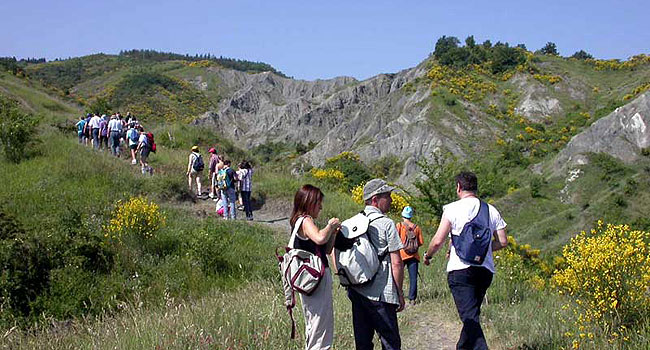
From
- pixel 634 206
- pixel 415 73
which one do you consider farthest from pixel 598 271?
pixel 415 73

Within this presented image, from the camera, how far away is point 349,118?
104m

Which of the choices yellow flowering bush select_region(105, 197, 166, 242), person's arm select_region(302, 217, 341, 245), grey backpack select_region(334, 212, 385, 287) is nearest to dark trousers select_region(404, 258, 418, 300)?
grey backpack select_region(334, 212, 385, 287)

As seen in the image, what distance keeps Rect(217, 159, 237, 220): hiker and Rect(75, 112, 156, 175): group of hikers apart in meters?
3.84

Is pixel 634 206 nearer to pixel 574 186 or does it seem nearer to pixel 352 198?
pixel 574 186

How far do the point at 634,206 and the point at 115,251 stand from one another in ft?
129

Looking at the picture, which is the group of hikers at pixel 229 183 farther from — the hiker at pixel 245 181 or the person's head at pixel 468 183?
the person's head at pixel 468 183

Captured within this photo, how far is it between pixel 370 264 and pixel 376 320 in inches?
17.8

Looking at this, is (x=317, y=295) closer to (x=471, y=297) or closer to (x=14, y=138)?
(x=471, y=297)

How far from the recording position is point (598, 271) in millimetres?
5109

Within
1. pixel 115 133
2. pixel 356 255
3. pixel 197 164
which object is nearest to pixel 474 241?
pixel 356 255

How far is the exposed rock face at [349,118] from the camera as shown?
71.3 meters

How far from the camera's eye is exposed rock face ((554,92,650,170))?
172 feet

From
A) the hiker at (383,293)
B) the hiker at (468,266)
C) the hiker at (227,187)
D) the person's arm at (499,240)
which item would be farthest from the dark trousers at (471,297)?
the hiker at (227,187)

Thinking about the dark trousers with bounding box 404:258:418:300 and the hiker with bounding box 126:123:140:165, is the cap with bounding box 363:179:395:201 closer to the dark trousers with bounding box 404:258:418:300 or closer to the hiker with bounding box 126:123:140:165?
the dark trousers with bounding box 404:258:418:300
